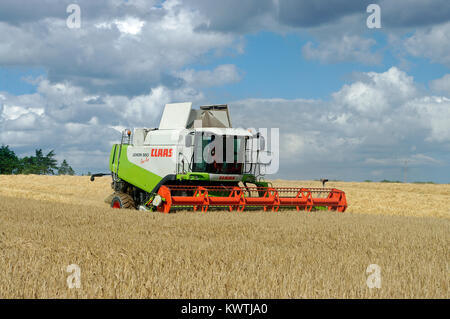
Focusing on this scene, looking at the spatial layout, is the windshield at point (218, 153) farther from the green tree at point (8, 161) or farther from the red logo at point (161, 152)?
the green tree at point (8, 161)

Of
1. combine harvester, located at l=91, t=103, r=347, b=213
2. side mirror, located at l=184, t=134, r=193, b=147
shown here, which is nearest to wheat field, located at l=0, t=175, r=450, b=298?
combine harvester, located at l=91, t=103, r=347, b=213

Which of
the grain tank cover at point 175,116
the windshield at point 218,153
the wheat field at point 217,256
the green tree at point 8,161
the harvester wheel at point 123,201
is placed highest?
the green tree at point 8,161

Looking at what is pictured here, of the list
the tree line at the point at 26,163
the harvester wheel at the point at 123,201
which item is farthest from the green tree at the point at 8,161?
the harvester wheel at the point at 123,201

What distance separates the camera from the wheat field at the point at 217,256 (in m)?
4.37

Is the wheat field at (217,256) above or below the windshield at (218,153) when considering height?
below

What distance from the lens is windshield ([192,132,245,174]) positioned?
1303cm

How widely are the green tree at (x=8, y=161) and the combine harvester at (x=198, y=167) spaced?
2306 inches

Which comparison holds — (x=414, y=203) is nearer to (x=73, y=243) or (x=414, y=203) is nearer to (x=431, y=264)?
(x=431, y=264)

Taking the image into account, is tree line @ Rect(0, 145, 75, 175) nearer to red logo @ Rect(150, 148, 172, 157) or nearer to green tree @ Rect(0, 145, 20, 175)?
green tree @ Rect(0, 145, 20, 175)

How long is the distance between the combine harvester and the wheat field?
1210 mm

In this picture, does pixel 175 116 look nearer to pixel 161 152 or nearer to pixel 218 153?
pixel 161 152

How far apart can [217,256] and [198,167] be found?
7.18m
